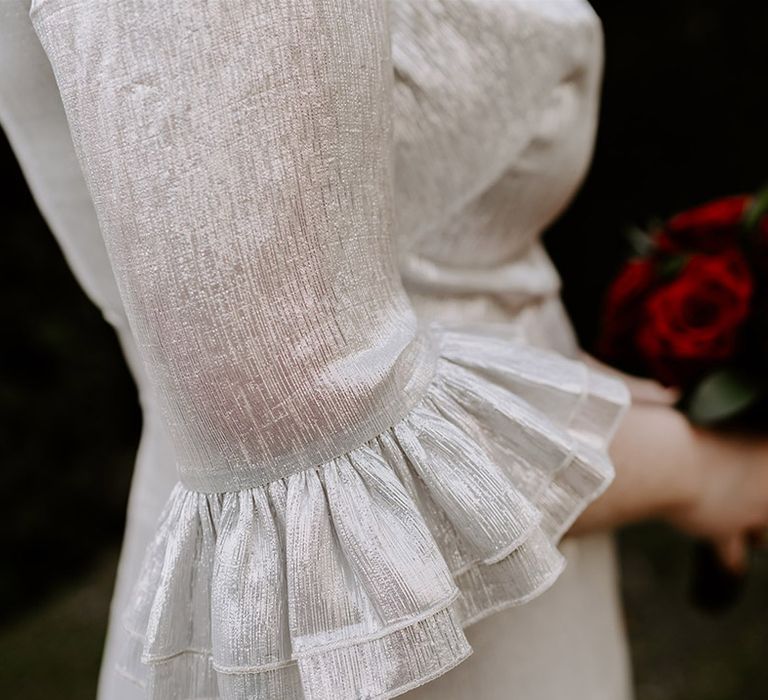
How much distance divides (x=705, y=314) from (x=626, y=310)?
0.13 meters

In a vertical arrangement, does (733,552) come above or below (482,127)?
below

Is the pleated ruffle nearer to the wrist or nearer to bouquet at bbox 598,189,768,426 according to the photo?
the wrist

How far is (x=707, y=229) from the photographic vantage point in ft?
3.23

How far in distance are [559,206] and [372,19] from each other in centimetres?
35

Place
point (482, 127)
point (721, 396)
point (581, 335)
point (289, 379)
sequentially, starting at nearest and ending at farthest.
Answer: point (289, 379), point (482, 127), point (721, 396), point (581, 335)

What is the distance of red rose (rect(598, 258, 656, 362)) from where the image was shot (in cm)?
100

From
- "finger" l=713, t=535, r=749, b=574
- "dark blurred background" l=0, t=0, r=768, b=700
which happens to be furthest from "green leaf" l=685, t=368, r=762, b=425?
"dark blurred background" l=0, t=0, r=768, b=700

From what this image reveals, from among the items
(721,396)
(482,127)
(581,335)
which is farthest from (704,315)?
(581,335)

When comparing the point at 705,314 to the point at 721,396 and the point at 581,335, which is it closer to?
the point at 721,396

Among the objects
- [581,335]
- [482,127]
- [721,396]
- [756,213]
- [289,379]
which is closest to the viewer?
[289,379]

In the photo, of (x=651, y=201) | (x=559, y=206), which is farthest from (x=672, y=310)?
(x=651, y=201)

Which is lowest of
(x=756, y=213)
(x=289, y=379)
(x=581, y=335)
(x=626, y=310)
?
(x=581, y=335)

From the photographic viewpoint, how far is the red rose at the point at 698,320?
2.86 ft

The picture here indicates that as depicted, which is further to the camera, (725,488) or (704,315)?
(704,315)
